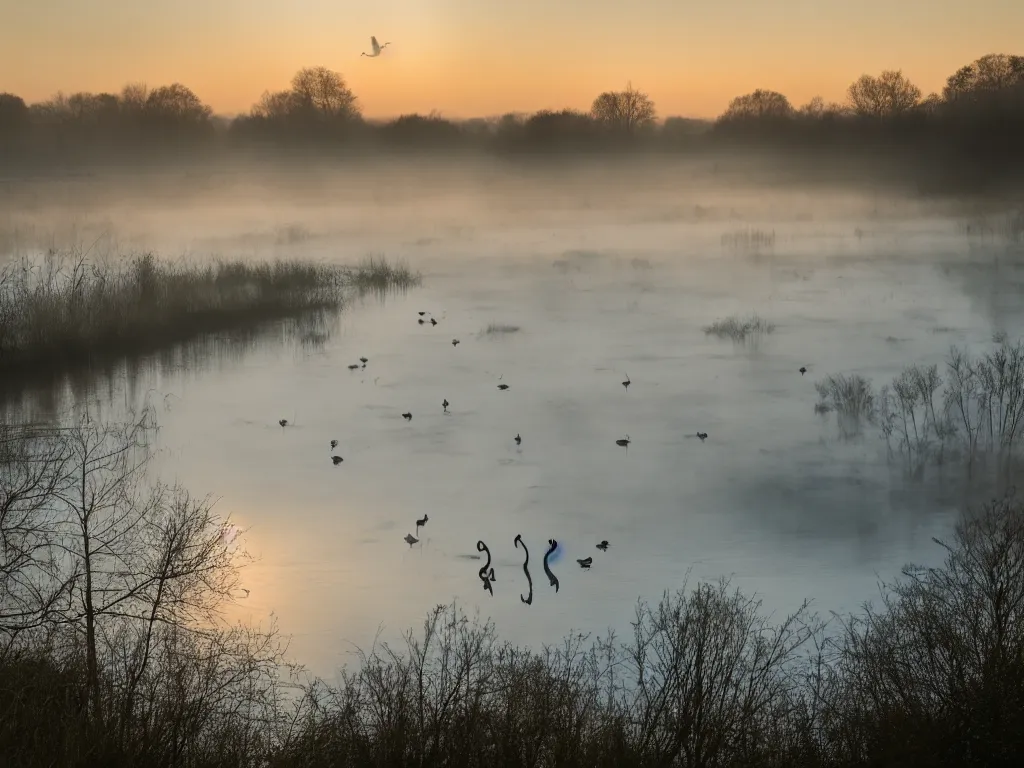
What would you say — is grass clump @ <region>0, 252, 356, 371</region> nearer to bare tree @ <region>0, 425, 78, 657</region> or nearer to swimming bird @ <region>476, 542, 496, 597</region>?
bare tree @ <region>0, 425, 78, 657</region>

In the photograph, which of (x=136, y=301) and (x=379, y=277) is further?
(x=379, y=277)

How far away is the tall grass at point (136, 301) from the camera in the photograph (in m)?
48.6

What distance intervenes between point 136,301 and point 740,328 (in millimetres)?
35835

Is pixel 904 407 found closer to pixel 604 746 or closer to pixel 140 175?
pixel 604 746

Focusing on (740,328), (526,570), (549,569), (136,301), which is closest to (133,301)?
(136,301)

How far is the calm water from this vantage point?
104 feet

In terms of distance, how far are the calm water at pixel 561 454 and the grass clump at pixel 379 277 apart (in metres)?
1.99

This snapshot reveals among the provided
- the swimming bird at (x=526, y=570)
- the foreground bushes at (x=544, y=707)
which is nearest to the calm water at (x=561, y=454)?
the swimming bird at (x=526, y=570)

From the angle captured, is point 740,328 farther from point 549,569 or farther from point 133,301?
point 549,569

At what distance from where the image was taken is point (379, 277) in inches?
2990

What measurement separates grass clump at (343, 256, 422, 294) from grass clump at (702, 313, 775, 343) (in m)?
22.8

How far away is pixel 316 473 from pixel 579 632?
58.5ft

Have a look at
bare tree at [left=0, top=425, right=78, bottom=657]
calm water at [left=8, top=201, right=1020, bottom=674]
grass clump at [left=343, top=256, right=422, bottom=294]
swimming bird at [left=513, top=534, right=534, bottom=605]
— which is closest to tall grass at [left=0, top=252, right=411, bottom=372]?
grass clump at [left=343, top=256, right=422, bottom=294]

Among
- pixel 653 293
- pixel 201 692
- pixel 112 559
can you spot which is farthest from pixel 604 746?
pixel 653 293
